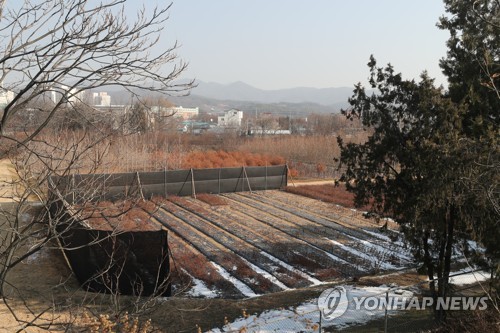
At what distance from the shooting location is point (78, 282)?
34.6 feet

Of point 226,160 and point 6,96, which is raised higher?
point 6,96

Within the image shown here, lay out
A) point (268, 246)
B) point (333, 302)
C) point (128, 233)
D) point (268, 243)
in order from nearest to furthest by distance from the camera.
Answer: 1. point (128, 233)
2. point (333, 302)
3. point (268, 246)
4. point (268, 243)

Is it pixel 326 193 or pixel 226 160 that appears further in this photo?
pixel 226 160

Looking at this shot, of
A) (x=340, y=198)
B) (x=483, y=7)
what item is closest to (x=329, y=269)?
(x=483, y=7)

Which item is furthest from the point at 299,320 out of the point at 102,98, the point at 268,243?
the point at 268,243

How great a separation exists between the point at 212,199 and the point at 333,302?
11828mm

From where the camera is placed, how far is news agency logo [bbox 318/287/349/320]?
29.5 feet

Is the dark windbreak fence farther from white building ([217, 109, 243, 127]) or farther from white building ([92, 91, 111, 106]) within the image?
white building ([217, 109, 243, 127])

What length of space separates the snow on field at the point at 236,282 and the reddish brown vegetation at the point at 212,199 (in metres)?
7.96

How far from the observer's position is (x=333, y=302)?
962cm

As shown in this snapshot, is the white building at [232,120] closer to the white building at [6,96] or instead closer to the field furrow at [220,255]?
the field furrow at [220,255]

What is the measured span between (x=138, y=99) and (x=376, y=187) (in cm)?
589

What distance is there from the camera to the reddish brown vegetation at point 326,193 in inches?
838

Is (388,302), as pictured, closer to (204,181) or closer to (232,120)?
(204,181)
